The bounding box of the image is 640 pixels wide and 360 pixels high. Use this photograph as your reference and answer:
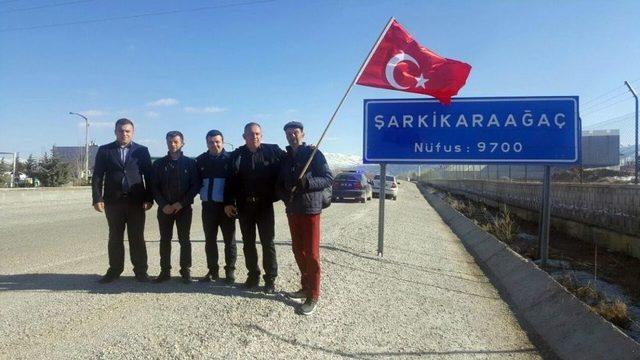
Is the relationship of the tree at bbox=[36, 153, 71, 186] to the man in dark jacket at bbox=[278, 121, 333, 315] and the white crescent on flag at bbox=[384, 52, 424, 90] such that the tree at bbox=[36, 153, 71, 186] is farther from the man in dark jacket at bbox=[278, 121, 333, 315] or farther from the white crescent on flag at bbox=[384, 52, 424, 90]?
the man in dark jacket at bbox=[278, 121, 333, 315]

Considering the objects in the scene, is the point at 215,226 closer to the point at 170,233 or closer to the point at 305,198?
the point at 170,233

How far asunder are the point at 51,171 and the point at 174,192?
40333mm

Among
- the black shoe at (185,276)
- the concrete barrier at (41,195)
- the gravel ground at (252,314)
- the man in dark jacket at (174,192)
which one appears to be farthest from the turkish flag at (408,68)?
the concrete barrier at (41,195)

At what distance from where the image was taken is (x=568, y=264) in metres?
8.92

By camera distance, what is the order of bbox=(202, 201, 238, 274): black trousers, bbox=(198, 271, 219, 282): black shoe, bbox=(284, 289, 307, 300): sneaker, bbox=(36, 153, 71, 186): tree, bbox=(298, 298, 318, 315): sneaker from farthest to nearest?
1. bbox=(36, 153, 71, 186): tree
2. bbox=(198, 271, 219, 282): black shoe
3. bbox=(202, 201, 238, 274): black trousers
4. bbox=(284, 289, 307, 300): sneaker
5. bbox=(298, 298, 318, 315): sneaker

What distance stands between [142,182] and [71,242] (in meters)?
4.39

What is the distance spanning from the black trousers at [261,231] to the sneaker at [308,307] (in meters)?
0.78

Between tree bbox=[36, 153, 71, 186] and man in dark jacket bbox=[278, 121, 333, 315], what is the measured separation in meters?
41.5

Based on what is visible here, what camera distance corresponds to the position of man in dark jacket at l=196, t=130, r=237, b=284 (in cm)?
600

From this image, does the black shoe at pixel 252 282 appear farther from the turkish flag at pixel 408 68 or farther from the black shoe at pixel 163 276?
the turkish flag at pixel 408 68

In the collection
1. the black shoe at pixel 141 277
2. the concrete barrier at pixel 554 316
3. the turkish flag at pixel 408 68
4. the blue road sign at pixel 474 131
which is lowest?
the concrete barrier at pixel 554 316

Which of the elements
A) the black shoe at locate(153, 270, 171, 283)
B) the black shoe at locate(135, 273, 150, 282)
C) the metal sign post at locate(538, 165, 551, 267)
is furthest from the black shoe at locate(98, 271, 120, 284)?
the metal sign post at locate(538, 165, 551, 267)

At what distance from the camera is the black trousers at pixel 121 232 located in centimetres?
616

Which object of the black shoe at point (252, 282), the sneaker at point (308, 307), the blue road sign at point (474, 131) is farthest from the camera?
the blue road sign at point (474, 131)
